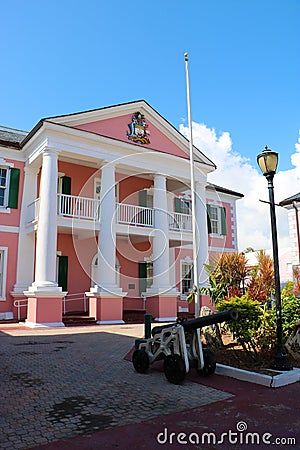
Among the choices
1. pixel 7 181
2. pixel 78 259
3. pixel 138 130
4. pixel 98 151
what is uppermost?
pixel 138 130

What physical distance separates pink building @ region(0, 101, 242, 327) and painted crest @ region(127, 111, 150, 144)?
0.05 meters

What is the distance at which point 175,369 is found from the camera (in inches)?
218

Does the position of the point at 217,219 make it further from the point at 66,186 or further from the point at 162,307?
the point at 66,186

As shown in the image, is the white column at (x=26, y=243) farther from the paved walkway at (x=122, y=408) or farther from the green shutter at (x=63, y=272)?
the paved walkway at (x=122, y=408)

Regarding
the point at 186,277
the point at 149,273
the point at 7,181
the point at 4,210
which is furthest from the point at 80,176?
the point at 186,277

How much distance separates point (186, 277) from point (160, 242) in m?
4.82

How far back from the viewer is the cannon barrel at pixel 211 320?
5467 millimetres

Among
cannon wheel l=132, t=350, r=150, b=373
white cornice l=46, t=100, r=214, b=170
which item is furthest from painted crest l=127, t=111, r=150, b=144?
cannon wheel l=132, t=350, r=150, b=373

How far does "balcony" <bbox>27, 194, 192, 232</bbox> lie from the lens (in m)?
14.8

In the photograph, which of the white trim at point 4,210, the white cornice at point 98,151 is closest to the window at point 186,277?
the white cornice at point 98,151

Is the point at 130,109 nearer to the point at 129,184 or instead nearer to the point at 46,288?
the point at 129,184

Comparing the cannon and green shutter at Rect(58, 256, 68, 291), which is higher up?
green shutter at Rect(58, 256, 68, 291)

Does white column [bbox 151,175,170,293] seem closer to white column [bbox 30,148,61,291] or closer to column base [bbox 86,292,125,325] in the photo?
column base [bbox 86,292,125,325]

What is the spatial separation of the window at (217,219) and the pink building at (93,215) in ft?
Answer: 11.4
